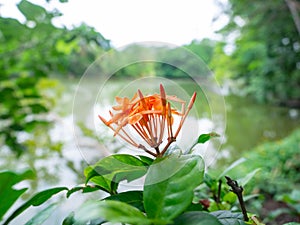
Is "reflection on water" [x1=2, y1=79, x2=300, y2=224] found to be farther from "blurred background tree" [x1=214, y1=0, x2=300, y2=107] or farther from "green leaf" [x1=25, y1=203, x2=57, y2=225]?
"blurred background tree" [x1=214, y1=0, x2=300, y2=107]

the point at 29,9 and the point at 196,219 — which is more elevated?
the point at 29,9

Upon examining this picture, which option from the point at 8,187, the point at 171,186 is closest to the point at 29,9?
the point at 8,187

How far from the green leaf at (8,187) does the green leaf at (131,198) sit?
0.11m

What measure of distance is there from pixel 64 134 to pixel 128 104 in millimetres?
2361

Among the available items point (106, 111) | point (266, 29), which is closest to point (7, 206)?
point (106, 111)

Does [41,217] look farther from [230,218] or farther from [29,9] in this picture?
[29,9]

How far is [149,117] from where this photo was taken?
0.93 feet

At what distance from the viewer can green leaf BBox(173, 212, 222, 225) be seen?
0.23 m

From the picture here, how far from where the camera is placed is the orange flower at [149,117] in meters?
0.28

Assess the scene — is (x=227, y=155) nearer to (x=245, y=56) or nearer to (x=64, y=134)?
(x=64, y=134)

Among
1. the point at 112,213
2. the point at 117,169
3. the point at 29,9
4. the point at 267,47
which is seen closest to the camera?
the point at 112,213

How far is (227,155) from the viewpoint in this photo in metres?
2.59

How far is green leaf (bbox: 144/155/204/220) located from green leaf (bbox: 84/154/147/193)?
4 centimetres

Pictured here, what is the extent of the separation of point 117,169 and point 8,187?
13 cm
